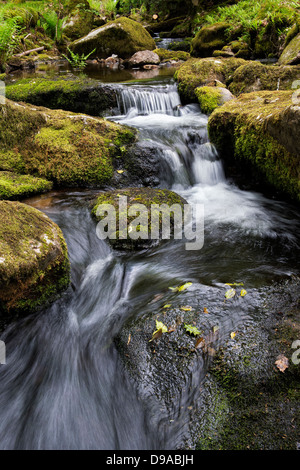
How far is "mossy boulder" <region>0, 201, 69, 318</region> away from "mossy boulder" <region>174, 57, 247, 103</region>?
672 centimetres

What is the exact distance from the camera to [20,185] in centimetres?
461

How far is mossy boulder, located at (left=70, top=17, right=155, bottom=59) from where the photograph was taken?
13.8 m

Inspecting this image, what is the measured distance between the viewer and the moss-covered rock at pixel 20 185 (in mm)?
4422

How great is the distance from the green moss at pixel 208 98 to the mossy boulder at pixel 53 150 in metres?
3.08

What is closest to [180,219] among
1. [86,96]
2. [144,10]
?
[86,96]

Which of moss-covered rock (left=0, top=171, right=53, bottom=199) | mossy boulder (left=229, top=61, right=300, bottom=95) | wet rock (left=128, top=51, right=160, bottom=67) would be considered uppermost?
wet rock (left=128, top=51, right=160, bottom=67)

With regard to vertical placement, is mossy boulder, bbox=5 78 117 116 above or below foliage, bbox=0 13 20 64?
below

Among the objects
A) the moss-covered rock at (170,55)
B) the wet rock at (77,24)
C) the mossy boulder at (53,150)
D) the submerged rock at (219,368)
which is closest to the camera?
the submerged rock at (219,368)

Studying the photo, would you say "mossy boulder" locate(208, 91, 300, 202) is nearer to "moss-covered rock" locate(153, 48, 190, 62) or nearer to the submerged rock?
the submerged rock

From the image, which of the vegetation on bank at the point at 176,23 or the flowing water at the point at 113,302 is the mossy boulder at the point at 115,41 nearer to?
the vegetation on bank at the point at 176,23

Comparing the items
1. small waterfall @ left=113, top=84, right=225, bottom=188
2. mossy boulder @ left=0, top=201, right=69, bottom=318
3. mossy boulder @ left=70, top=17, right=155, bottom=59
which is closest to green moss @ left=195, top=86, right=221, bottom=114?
small waterfall @ left=113, top=84, right=225, bottom=188

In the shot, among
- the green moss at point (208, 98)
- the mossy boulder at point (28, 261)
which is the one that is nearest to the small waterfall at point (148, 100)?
the green moss at point (208, 98)

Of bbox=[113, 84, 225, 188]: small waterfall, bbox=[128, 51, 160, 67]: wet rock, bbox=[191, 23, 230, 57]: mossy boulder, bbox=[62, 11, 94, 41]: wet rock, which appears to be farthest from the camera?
bbox=[62, 11, 94, 41]: wet rock

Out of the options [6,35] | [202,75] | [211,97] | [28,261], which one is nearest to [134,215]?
[28,261]
